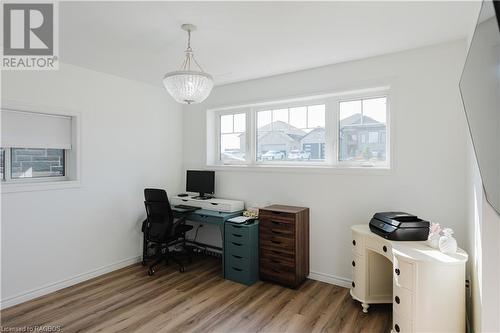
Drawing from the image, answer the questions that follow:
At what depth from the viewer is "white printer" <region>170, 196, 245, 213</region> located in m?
3.71

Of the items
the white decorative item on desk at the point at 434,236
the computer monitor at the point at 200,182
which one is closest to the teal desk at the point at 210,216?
the computer monitor at the point at 200,182

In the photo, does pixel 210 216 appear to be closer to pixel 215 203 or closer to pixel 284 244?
pixel 215 203

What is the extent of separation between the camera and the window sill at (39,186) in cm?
273

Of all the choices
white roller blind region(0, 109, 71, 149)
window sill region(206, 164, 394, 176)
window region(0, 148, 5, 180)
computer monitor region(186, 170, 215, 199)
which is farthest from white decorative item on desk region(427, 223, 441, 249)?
window region(0, 148, 5, 180)

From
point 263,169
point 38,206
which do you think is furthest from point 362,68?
point 38,206

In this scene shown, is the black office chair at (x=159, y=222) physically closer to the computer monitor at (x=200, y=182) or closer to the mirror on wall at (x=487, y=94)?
the computer monitor at (x=200, y=182)

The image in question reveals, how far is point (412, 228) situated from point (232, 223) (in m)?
1.91

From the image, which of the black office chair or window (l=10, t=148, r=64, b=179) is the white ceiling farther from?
the black office chair

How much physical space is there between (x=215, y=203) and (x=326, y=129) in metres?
1.75

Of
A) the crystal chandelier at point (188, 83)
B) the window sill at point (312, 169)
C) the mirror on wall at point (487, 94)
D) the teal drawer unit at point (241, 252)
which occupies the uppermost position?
the crystal chandelier at point (188, 83)

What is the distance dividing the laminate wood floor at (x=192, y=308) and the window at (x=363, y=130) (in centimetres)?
153

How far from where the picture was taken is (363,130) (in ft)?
10.4

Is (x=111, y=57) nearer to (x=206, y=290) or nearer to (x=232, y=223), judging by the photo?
(x=232, y=223)

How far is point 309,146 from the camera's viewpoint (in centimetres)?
357
